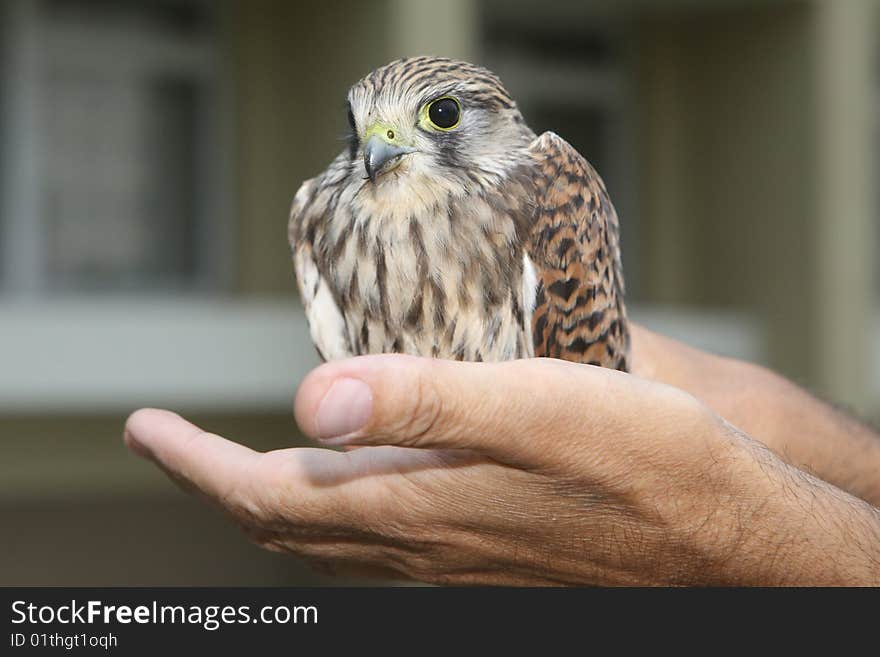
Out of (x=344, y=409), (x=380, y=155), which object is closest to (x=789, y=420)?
(x=380, y=155)

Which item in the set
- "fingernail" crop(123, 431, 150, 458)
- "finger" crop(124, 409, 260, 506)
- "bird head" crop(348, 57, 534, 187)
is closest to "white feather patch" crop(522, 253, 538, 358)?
"bird head" crop(348, 57, 534, 187)

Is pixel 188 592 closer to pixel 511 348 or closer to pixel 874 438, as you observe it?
pixel 511 348

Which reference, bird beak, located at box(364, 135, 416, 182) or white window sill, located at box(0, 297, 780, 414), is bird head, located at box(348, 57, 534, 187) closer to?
bird beak, located at box(364, 135, 416, 182)

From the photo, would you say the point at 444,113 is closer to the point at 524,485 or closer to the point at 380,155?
the point at 380,155

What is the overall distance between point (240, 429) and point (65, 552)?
1.77 m

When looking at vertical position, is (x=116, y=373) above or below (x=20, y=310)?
below

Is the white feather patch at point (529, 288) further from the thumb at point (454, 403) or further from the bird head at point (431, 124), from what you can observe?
the thumb at point (454, 403)


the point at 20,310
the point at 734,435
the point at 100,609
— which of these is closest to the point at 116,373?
the point at 20,310

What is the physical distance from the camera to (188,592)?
6.33 ft

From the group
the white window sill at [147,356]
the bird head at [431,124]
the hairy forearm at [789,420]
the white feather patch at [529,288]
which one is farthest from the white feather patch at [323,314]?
the white window sill at [147,356]

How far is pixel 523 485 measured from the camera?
1.57m

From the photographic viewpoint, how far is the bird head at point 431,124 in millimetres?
1876

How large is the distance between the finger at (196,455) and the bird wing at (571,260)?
636 millimetres

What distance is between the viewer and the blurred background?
609 centimetres
